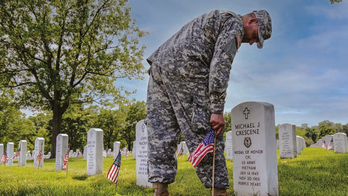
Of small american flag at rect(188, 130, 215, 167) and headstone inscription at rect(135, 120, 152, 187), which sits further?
headstone inscription at rect(135, 120, 152, 187)

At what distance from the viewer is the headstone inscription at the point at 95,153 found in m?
9.29

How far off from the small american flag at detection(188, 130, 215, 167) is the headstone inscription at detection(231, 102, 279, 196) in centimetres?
211

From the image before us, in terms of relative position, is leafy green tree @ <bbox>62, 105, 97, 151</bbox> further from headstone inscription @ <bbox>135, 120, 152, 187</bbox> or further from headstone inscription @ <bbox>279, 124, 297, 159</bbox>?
headstone inscription @ <bbox>135, 120, 152, 187</bbox>

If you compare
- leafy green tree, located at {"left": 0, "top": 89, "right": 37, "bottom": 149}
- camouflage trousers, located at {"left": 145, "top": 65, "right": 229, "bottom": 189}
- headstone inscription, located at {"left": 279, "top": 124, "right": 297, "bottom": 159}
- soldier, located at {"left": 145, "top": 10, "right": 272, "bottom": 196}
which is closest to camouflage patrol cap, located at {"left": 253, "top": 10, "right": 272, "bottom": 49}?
soldier, located at {"left": 145, "top": 10, "right": 272, "bottom": 196}

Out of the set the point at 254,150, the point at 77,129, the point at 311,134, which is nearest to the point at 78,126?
the point at 77,129

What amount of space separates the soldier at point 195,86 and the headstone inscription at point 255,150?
1.77 metres

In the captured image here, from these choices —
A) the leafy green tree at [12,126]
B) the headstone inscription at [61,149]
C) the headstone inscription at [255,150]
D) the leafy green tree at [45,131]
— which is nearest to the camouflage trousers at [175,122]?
the headstone inscription at [255,150]

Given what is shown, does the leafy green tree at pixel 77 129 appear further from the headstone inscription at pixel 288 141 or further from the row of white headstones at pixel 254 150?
the row of white headstones at pixel 254 150

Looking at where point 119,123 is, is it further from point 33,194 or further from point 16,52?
point 33,194

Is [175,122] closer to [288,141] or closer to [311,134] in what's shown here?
[288,141]

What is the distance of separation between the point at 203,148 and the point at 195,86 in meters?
0.63

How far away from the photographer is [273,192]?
14.9 ft

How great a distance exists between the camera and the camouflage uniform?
9.46 feet

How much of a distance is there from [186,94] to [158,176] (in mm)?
936
